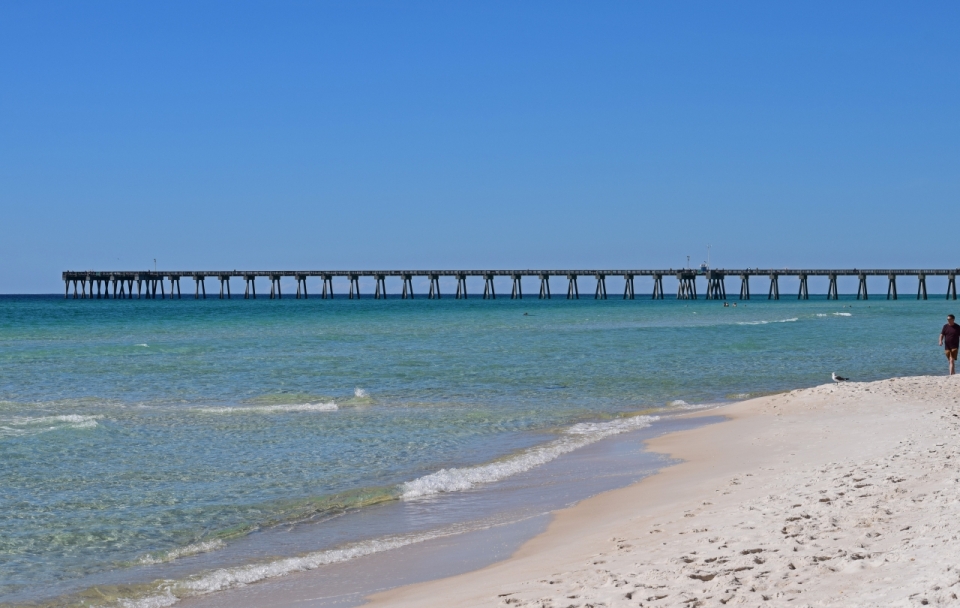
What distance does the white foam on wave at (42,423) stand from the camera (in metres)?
14.9

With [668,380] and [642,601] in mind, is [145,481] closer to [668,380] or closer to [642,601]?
[642,601]

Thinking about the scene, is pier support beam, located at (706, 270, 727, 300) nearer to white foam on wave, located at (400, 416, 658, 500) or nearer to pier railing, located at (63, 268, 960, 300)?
pier railing, located at (63, 268, 960, 300)

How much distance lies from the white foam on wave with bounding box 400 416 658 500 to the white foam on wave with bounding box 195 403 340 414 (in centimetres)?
514

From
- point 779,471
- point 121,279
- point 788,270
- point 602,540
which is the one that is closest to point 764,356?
point 779,471

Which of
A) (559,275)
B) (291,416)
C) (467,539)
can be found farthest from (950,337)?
(559,275)

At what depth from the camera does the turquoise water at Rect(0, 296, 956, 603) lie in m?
9.38

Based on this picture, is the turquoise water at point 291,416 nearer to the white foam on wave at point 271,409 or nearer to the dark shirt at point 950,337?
the white foam on wave at point 271,409

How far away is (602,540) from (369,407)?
1141cm

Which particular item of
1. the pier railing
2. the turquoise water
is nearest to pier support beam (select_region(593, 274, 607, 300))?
the pier railing

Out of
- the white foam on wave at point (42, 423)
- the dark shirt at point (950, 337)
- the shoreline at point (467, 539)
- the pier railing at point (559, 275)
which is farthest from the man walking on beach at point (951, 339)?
the pier railing at point (559, 275)

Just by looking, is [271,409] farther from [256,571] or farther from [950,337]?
[950,337]

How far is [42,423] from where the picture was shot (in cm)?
1576

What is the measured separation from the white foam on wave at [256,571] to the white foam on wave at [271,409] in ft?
32.2

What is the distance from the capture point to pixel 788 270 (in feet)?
357
